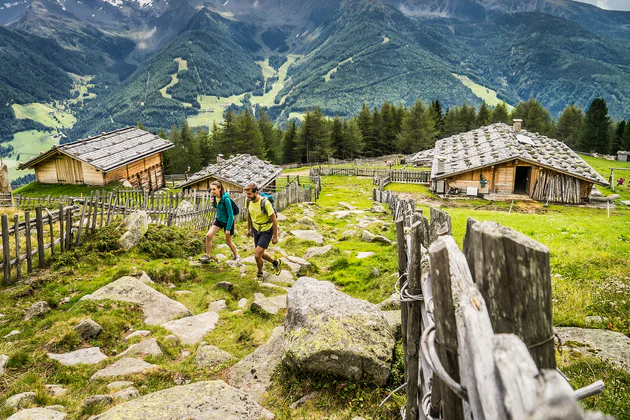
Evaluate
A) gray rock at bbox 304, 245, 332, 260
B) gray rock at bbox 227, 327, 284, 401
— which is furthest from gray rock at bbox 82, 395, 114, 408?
gray rock at bbox 304, 245, 332, 260

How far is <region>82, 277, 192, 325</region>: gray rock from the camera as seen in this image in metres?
7.66

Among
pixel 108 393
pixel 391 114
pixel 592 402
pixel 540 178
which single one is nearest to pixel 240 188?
pixel 540 178

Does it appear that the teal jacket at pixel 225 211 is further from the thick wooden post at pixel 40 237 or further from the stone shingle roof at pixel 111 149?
the stone shingle roof at pixel 111 149

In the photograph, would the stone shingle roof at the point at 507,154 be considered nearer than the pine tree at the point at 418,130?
Yes

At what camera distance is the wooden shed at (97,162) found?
3609 centimetres

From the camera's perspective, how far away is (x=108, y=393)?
→ 16.1 feet

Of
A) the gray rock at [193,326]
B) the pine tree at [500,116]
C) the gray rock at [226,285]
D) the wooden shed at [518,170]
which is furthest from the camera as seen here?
the pine tree at [500,116]

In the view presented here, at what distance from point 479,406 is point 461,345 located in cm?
28

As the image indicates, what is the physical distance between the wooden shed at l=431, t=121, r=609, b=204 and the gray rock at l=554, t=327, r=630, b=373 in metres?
28.2

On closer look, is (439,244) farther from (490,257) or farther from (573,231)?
(573,231)

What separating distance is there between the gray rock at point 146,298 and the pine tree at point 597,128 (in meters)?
89.5

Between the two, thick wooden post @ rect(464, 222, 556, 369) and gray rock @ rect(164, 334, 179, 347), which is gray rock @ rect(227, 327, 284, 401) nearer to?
gray rock @ rect(164, 334, 179, 347)

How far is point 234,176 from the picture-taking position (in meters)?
33.8

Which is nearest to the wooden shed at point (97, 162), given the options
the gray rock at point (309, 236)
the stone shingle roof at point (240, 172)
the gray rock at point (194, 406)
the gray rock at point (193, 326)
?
the stone shingle roof at point (240, 172)
